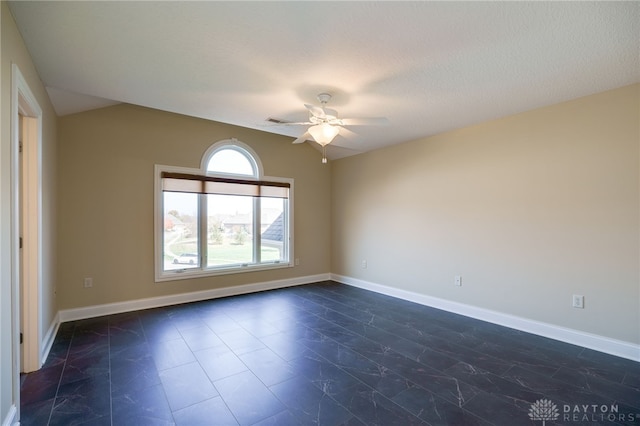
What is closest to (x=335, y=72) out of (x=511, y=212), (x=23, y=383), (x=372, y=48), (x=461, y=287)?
(x=372, y=48)

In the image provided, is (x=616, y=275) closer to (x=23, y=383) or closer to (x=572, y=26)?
(x=572, y=26)

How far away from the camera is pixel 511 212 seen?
354 cm

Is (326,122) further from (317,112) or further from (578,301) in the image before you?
(578,301)

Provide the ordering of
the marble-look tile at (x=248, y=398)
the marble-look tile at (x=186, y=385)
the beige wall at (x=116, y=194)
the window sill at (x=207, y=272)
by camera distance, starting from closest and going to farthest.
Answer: the marble-look tile at (x=248, y=398) < the marble-look tile at (x=186, y=385) < the beige wall at (x=116, y=194) < the window sill at (x=207, y=272)

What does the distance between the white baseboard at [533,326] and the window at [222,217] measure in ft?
7.22

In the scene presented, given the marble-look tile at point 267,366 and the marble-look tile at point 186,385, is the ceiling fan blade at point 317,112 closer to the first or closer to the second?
the marble-look tile at point 267,366

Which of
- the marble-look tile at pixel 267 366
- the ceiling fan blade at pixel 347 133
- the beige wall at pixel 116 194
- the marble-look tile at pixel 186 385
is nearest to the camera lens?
the marble-look tile at pixel 186 385

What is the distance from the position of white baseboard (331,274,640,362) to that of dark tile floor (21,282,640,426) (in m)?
0.12

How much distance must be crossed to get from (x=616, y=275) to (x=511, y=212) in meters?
1.07

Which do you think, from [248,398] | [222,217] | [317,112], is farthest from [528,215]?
[222,217]

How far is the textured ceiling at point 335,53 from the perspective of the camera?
5.94 ft

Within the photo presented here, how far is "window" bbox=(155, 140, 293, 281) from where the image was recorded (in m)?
4.34

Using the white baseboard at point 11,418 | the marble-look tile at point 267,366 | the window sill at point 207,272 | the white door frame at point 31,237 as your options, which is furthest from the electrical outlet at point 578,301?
the white door frame at point 31,237

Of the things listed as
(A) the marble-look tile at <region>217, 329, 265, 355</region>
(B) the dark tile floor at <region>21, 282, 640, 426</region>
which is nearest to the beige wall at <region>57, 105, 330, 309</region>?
(B) the dark tile floor at <region>21, 282, 640, 426</region>
